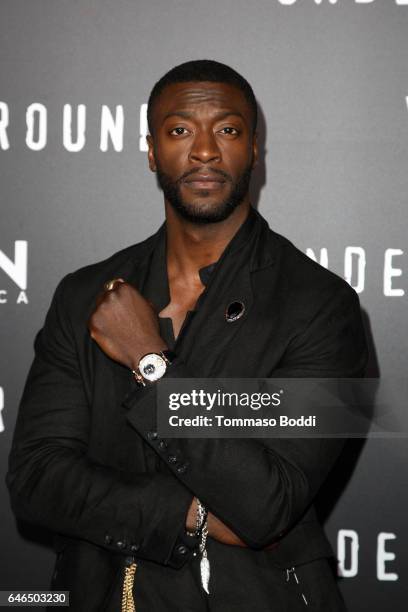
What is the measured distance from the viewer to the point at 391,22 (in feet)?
9.43

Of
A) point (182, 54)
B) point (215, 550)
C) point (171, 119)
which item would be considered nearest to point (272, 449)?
point (215, 550)

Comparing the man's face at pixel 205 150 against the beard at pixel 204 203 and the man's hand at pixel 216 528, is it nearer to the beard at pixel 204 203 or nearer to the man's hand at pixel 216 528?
the beard at pixel 204 203

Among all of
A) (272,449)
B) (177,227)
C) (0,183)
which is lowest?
(272,449)

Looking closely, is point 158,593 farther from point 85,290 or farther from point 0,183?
point 0,183

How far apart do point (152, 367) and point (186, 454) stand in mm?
203

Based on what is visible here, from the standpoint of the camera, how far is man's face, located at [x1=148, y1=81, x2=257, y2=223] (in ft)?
7.11

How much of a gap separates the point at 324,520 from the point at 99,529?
123cm

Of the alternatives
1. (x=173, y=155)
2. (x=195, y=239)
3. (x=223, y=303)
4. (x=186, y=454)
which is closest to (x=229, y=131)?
(x=173, y=155)

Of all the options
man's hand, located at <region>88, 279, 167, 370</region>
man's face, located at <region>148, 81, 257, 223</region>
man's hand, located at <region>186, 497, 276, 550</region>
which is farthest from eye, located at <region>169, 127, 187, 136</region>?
man's hand, located at <region>186, 497, 276, 550</region>

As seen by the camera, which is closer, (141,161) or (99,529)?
(99,529)

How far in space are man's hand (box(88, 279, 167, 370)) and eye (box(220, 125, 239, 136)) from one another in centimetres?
46

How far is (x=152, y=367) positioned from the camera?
1.90 meters

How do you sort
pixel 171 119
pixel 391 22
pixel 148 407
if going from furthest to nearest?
1. pixel 391 22
2. pixel 171 119
3. pixel 148 407

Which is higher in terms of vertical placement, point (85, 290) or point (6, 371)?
point (85, 290)
